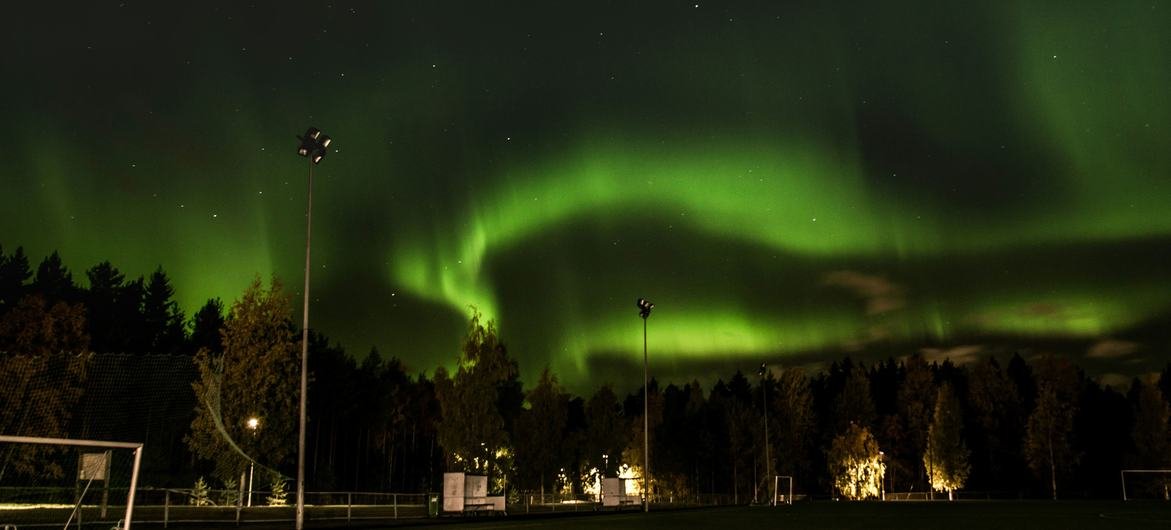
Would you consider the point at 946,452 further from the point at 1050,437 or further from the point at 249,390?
the point at 249,390

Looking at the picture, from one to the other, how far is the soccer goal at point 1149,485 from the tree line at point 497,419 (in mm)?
2301

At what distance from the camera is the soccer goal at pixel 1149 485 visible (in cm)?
9039

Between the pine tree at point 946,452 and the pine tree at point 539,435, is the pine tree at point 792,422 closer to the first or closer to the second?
the pine tree at point 946,452

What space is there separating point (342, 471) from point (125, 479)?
75838 mm

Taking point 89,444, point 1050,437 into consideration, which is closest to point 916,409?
point 1050,437

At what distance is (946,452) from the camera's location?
99.6m

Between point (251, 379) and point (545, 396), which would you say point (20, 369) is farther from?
point (545, 396)

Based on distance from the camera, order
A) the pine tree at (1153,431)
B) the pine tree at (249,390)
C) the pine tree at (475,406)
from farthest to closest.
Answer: the pine tree at (1153,431) → the pine tree at (475,406) → the pine tree at (249,390)

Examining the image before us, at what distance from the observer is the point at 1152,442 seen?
95.7 metres

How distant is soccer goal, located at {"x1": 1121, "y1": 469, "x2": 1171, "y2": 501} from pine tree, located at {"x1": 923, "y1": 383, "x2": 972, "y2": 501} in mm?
14950

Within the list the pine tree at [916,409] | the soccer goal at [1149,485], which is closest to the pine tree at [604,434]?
the pine tree at [916,409]

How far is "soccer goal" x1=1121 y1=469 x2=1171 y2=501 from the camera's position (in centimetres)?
9039

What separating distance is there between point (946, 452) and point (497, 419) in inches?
2262

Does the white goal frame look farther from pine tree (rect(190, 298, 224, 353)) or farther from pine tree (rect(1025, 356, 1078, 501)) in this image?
pine tree (rect(1025, 356, 1078, 501))
